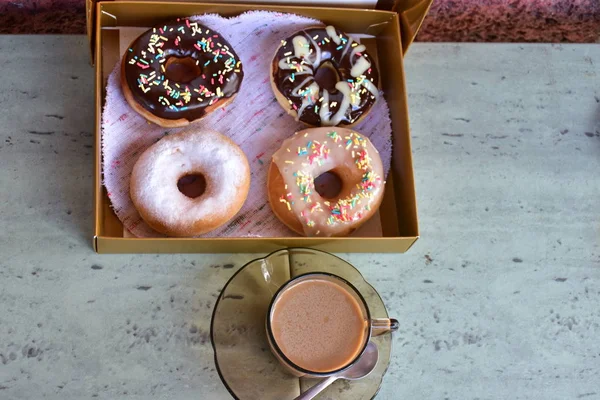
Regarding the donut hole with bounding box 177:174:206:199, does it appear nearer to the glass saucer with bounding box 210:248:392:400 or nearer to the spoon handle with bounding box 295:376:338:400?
the glass saucer with bounding box 210:248:392:400

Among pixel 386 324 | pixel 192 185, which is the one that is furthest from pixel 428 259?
pixel 192 185

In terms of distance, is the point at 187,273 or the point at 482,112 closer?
the point at 187,273

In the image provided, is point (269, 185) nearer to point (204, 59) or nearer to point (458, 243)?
point (204, 59)

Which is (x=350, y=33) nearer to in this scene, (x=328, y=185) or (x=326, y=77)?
(x=326, y=77)

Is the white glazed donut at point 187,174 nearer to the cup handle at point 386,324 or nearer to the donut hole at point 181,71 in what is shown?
the donut hole at point 181,71

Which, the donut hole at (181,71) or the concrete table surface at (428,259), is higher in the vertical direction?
the donut hole at (181,71)

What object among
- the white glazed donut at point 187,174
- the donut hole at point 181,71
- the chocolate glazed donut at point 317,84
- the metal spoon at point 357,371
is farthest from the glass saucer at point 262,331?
the donut hole at point 181,71

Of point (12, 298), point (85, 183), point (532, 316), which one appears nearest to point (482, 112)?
point (532, 316)
